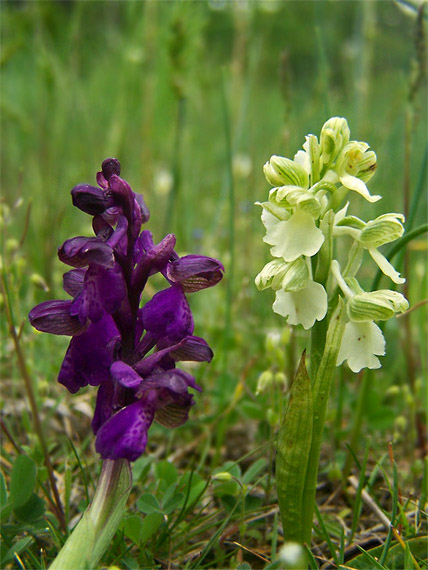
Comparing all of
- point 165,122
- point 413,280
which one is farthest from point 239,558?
point 165,122

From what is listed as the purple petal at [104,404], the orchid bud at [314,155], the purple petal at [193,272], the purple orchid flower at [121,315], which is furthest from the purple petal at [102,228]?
the orchid bud at [314,155]

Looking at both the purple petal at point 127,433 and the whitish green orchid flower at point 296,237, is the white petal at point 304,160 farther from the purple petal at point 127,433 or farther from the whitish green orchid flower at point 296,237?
the purple petal at point 127,433

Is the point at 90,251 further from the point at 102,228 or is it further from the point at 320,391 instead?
the point at 320,391

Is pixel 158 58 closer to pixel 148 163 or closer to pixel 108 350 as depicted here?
pixel 148 163

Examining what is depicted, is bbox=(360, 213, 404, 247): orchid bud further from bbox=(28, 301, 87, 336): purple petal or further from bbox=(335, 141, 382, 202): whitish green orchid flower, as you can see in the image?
bbox=(28, 301, 87, 336): purple petal

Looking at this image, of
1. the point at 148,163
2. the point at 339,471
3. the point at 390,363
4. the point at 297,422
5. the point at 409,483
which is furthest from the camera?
the point at 148,163

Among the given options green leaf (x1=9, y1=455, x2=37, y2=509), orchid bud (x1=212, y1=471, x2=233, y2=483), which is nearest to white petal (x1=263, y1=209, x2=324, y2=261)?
orchid bud (x1=212, y1=471, x2=233, y2=483)

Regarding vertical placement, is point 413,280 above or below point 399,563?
above

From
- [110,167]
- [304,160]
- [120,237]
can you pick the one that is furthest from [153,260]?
[304,160]

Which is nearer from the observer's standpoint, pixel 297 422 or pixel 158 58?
pixel 297 422
